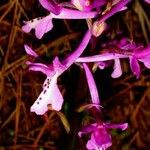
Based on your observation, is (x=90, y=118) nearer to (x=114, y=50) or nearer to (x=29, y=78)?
(x=29, y=78)

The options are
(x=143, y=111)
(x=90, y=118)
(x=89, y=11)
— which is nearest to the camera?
(x=89, y=11)

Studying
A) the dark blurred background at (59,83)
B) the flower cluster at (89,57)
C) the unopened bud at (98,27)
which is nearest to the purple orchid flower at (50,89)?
the flower cluster at (89,57)

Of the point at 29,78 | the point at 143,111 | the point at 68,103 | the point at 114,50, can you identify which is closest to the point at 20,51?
the point at 29,78

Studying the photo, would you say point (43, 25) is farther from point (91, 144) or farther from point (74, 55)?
point (91, 144)

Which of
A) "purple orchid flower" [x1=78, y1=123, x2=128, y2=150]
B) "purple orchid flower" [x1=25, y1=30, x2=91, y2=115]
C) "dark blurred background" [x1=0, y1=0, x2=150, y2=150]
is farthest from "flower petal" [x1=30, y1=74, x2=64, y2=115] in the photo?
"dark blurred background" [x1=0, y1=0, x2=150, y2=150]

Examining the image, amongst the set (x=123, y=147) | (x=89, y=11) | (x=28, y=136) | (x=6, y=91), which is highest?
(x=89, y=11)

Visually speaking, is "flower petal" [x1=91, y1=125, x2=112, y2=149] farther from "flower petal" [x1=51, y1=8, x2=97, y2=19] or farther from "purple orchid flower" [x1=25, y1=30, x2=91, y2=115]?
"flower petal" [x1=51, y1=8, x2=97, y2=19]

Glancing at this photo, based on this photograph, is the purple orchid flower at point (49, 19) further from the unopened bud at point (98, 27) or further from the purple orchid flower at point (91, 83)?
the purple orchid flower at point (91, 83)
